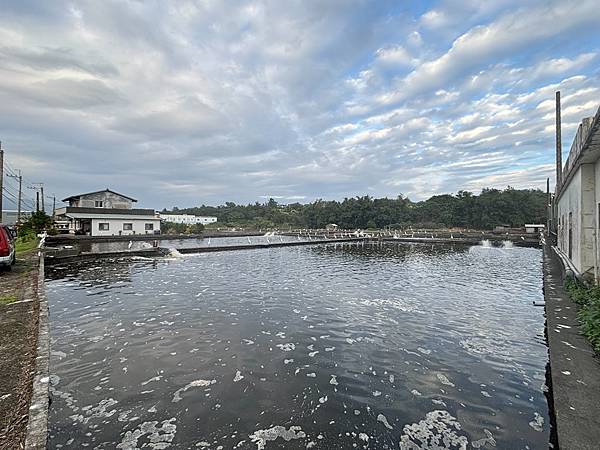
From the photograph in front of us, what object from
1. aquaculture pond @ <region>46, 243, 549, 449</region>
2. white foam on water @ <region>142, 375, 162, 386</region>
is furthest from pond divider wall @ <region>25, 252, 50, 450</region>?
white foam on water @ <region>142, 375, 162, 386</region>

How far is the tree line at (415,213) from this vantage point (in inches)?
1722

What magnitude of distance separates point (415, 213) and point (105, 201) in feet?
144

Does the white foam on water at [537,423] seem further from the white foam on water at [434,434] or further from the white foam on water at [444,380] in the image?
the white foam on water at [444,380]

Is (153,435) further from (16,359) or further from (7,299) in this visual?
(7,299)

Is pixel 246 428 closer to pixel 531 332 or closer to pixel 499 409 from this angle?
pixel 499 409

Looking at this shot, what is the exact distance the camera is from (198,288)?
31.3 ft

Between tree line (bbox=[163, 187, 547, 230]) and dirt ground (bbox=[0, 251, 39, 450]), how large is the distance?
46.3 m

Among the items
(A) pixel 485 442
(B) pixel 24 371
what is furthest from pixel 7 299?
(A) pixel 485 442

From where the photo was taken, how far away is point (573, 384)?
3029 mm

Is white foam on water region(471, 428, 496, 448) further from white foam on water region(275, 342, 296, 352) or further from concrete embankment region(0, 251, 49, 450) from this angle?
concrete embankment region(0, 251, 49, 450)

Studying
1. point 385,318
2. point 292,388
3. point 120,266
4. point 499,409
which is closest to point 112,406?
point 292,388

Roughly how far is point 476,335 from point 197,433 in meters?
4.61

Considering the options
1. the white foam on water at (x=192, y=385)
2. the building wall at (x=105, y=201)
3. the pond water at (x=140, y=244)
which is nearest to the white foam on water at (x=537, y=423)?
the white foam on water at (x=192, y=385)

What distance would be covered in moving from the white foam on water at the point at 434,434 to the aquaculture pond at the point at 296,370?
0.04 feet
